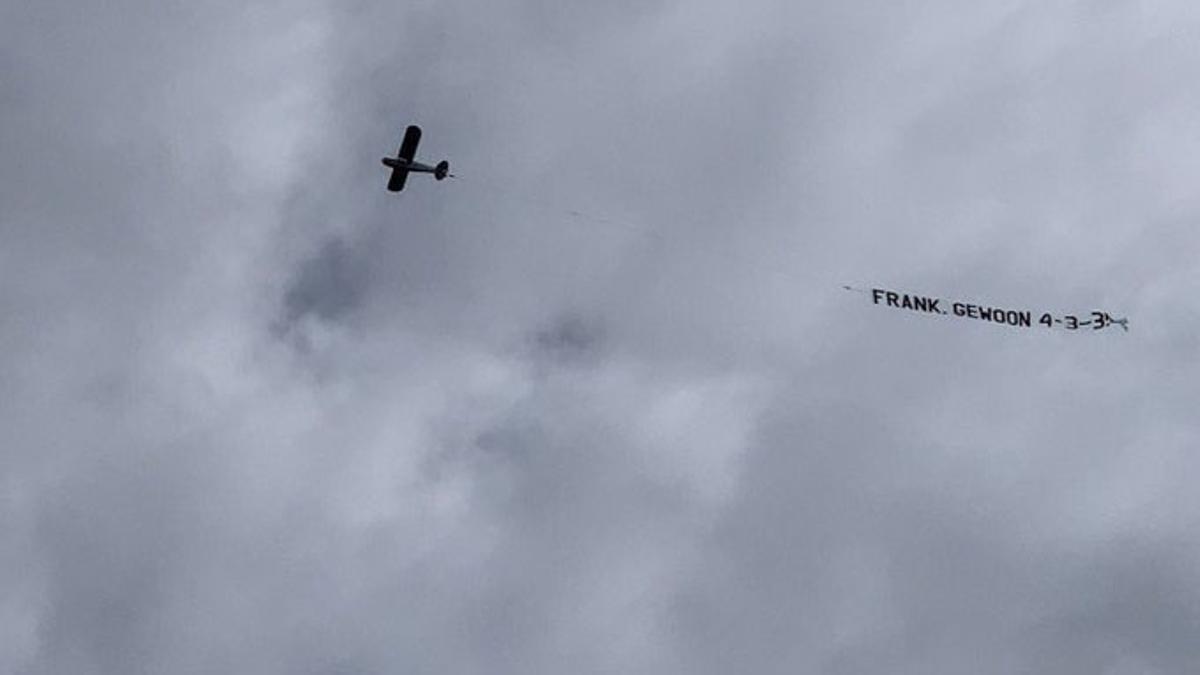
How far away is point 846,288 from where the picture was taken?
118375mm

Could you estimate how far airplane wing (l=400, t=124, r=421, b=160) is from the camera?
134375mm

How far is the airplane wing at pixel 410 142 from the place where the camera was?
134 m

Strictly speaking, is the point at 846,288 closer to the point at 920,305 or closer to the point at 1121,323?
the point at 920,305

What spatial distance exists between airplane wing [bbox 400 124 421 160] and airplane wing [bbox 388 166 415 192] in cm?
191

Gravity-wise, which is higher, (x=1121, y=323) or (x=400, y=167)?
(x=400, y=167)

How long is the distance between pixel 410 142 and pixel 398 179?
17.5ft

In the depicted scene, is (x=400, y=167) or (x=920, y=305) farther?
(x=400, y=167)

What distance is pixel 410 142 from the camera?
444ft

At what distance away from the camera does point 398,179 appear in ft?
450

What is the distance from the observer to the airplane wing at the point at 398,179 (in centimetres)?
13612

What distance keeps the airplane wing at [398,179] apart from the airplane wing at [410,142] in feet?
6.25

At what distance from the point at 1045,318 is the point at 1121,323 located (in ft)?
39.3

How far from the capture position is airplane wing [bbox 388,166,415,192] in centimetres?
13612

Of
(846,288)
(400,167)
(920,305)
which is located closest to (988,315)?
(920,305)
